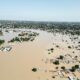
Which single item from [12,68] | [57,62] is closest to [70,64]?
[57,62]

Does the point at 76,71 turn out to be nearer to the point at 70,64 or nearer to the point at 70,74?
the point at 70,74

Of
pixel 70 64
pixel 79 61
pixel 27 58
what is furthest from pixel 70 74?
pixel 27 58

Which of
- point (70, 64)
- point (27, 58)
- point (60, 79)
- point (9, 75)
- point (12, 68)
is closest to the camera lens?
point (60, 79)

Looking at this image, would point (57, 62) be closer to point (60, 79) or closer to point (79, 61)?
point (79, 61)

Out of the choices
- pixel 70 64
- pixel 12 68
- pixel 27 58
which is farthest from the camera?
pixel 27 58

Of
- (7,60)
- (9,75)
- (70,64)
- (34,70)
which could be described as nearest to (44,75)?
(34,70)

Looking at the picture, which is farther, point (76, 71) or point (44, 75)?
point (76, 71)

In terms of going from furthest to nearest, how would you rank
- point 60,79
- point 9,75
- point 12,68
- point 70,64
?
point 70,64, point 12,68, point 9,75, point 60,79

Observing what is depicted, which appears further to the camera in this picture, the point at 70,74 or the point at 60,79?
the point at 70,74

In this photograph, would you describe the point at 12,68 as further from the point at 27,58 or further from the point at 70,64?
the point at 70,64
